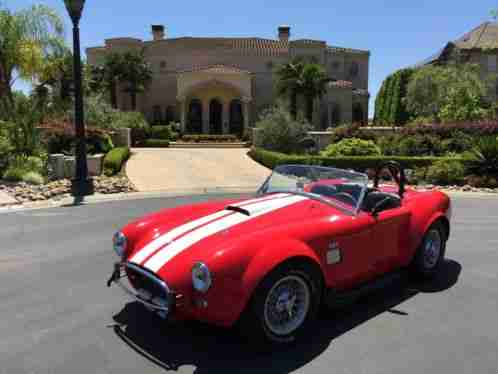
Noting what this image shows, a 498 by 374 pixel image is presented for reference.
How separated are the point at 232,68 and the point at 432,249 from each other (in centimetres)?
3740

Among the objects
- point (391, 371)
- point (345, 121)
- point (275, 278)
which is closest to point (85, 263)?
point (275, 278)

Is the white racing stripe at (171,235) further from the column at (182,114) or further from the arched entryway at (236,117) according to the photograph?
the arched entryway at (236,117)

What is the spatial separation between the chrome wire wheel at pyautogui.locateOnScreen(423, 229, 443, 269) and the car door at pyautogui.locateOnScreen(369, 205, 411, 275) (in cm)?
53

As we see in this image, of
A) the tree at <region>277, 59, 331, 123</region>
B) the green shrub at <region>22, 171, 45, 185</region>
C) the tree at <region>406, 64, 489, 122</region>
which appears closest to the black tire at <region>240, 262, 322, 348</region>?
the green shrub at <region>22, 171, 45, 185</region>

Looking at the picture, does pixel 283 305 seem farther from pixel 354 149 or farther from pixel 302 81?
pixel 302 81

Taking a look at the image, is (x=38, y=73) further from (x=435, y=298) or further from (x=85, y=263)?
(x=435, y=298)

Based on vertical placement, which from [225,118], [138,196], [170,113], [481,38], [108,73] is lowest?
[138,196]

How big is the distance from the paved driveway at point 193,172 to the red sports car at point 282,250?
9.24m

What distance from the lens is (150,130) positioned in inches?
1324

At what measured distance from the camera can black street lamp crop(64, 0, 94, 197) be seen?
11.7m

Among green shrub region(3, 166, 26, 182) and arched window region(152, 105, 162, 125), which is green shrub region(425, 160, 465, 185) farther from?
arched window region(152, 105, 162, 125)

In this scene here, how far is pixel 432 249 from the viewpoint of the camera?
5.10 meters

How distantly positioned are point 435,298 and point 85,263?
4456 mm

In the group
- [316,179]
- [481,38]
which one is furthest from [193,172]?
[481,38]
